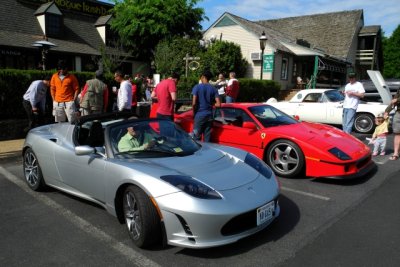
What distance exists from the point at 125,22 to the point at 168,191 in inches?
875

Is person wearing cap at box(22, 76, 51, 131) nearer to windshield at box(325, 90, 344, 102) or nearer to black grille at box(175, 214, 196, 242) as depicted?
black grille at box(175, 214, 196, 242)

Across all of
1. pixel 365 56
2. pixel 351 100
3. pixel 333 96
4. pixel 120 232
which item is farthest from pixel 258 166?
pixel 365 56

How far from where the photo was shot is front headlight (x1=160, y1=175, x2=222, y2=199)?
3043 millimetres

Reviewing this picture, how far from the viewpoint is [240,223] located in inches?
121

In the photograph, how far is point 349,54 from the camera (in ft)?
105

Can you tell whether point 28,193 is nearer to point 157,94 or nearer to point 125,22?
point 157,94

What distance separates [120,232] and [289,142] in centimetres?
303

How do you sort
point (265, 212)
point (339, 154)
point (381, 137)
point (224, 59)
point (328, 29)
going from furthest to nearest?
point (328, 29) → point (224, 59) → point (381, 137) → point (339, 154) → point (265, 212)

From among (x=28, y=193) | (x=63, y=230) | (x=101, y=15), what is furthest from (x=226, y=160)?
(x=101, y=15)

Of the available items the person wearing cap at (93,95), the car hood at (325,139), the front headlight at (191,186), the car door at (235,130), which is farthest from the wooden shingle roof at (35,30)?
the front headlight at (191,186)

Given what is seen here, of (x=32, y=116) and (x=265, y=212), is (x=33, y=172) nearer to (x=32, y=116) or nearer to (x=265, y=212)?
(x=265, y=212)

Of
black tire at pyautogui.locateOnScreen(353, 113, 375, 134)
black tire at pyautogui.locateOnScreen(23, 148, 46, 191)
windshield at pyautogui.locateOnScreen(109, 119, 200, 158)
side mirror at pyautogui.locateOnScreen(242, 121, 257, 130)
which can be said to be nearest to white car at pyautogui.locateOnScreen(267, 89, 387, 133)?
black tire at pyautogui.locateOnScreen(353, 113, 375, 134)

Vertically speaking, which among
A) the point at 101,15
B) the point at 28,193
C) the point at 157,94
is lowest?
the point at 28,193

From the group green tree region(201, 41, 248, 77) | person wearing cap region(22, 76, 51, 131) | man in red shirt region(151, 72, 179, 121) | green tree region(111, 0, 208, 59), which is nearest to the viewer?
man in red shirt region(151, 72, 179, 121)
